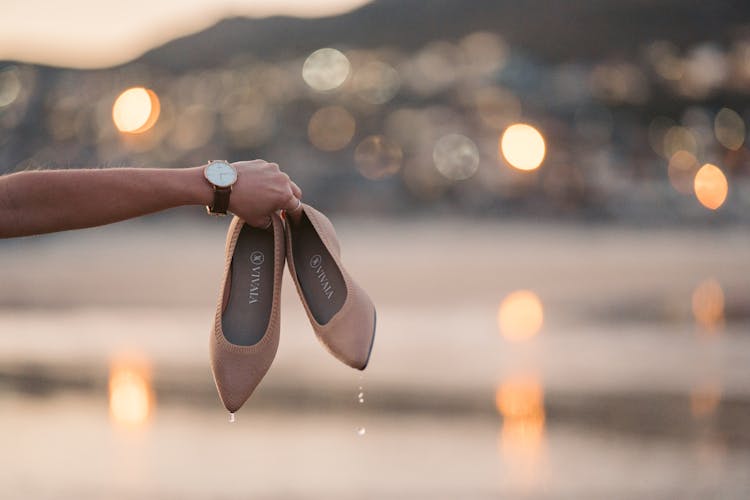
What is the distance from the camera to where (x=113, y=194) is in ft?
12.1

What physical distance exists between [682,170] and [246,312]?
369 feet

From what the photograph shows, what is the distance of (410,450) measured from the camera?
768cm

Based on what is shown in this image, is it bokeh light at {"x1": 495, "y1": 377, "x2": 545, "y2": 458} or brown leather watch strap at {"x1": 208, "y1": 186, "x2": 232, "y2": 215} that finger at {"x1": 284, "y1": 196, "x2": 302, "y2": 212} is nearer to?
brown leather watch strap at {"x1": 208, "y1": 186, "x2": 232, "y2": 215}

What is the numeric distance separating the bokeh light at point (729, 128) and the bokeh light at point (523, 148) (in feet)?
56.6

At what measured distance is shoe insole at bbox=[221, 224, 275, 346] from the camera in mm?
4156

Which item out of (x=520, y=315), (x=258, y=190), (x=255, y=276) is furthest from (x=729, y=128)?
(x=258, y=190)

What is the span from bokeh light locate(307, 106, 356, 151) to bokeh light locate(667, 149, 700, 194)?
3400 centimetres

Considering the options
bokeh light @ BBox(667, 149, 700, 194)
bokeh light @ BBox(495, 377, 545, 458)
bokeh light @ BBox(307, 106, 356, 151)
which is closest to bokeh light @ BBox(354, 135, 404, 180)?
bokeh light @ BBox(307, 106, 356, 151)

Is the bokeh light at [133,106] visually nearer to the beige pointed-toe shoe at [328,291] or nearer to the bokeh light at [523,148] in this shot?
the bokeh light at [523,148]

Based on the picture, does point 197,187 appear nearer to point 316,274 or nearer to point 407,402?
point 316,274

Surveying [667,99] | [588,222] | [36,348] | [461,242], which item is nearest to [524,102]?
[667,99]

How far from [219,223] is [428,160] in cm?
5772

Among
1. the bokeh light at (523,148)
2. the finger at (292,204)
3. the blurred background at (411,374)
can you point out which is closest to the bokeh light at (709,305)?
the blurred background at (411,374)

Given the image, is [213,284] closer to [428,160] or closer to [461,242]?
[461,242]
